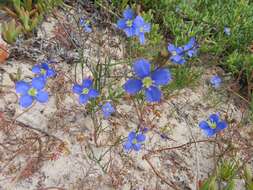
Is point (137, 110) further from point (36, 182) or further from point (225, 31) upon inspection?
point (225, 31)

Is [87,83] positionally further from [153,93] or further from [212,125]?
[212,125]

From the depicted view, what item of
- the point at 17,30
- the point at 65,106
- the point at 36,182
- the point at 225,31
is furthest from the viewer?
the point at 225,31

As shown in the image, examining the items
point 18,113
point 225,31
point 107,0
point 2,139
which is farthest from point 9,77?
point 225,31

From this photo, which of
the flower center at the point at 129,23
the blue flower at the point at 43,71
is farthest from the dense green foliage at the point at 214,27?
the blue flower at the point at 43,71

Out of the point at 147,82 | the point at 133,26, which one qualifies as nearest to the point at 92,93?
the point at 147,82

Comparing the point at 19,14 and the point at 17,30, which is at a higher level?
the point at 19,14

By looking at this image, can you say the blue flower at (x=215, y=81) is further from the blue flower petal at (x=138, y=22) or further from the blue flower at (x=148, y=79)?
the blue flower at (x=148, y=79)
